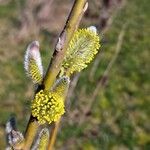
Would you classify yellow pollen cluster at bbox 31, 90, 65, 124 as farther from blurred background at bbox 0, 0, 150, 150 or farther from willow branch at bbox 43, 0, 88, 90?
blurred background at bbox 0, 0, 150, 150

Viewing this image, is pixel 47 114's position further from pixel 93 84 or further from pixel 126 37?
pixel 126 37

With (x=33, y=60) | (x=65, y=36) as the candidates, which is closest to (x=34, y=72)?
(x=33, y=60)

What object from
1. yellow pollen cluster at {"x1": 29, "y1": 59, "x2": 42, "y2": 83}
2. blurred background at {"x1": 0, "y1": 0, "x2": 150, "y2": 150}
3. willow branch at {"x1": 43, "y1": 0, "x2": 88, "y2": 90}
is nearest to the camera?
willow branch at {"x1": 43, "y1": 0, "x2": 88, "y2": 90}

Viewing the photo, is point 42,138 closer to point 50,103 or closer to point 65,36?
point 50,103

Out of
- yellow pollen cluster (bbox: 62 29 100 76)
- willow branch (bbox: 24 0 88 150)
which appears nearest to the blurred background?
yellow pollen cluster (bbox: 62 29 100 76)

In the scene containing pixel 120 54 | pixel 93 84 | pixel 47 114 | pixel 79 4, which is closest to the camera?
pixel 79 4

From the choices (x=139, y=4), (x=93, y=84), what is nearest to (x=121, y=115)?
(x=93, y=84)

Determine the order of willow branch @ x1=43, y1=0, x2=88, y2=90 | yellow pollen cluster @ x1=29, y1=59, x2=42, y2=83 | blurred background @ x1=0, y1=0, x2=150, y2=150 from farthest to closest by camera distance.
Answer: blurred background @ x1=0, y1=0, x2=150, y2=150, yellow pollen cluster @ x1=29, y1=59, x2=42, y2=83, willow branch @ x1=43, y1=0, x2=88, y2=90

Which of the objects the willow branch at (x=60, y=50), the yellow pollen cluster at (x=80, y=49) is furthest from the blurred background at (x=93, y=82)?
the willow branch at (x=60, y=50)
